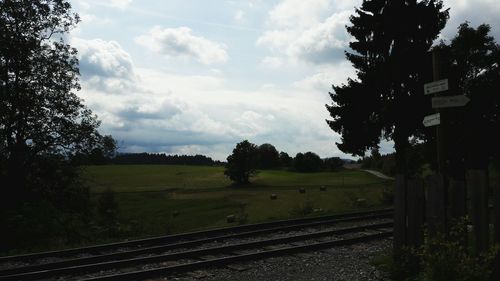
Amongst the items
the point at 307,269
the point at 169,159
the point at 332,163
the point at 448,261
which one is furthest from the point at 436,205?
the point at 169,159

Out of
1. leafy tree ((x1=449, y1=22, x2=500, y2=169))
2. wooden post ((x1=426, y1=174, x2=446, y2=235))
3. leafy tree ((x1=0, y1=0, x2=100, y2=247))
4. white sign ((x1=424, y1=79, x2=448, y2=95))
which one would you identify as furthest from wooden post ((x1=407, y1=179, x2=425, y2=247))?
leafy tree ((x1=449, y1=22, x2=500, y2=169))

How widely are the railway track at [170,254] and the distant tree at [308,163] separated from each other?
93228 mm

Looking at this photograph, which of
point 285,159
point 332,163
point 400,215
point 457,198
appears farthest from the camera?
point 285,159

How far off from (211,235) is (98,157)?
45.4ft

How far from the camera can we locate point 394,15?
3191 cm

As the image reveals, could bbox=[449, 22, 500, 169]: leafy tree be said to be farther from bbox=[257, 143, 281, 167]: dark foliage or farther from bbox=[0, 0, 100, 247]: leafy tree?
bbox=[257, 143, 281, 167]: dark foliage

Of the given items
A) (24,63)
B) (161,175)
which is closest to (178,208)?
(24,63)

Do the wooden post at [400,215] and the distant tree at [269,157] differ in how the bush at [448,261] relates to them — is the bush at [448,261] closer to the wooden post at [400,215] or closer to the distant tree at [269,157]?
the wooden post at [400,215]

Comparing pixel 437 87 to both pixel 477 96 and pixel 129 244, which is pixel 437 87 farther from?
pixel 477 96

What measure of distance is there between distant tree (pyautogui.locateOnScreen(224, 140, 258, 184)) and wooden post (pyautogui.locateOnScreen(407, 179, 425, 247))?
72.0 metres

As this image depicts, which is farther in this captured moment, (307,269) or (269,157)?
(269,157)

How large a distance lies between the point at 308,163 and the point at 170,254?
3925 inches

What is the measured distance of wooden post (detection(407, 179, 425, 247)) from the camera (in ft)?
26.4

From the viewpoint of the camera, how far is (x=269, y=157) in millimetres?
129375
